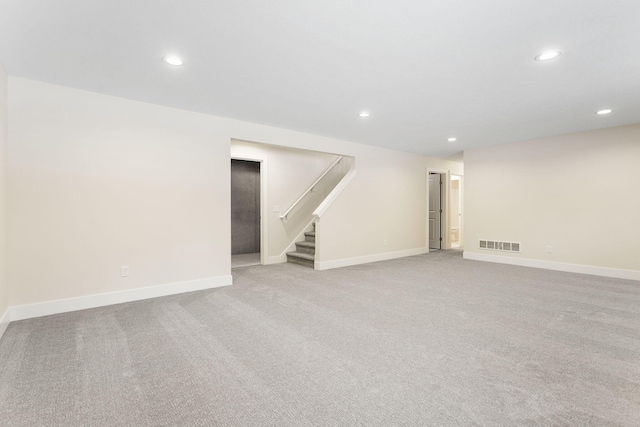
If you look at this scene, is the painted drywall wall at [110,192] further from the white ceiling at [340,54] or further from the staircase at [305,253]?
the staircase at [305,253]

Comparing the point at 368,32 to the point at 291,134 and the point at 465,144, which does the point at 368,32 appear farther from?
the point at 465,144

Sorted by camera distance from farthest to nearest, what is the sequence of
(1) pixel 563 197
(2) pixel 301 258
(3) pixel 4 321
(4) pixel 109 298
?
(2) pixel 301 258, (1) pixel 563 197, (4) pixel 109 298, (3) pixel 4 321

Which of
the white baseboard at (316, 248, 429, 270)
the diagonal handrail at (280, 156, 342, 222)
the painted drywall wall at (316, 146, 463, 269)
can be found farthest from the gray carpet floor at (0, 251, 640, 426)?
the diagonal handrail at (280, 156, 342, 222)

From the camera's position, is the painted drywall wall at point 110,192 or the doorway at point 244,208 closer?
the painted drywall wall at point 110,192

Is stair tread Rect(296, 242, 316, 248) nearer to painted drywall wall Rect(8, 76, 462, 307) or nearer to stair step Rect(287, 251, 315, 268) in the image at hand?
stair step Rect(287, 251, 315, 268)

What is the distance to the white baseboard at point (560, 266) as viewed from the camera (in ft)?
16.1

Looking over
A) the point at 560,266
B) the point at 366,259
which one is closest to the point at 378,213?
the point at 366,259

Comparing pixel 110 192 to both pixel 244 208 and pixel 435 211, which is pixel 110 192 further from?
pixel 435 211

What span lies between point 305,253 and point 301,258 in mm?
321

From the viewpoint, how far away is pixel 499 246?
6.42m

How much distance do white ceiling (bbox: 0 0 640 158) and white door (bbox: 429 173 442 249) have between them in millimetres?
4272

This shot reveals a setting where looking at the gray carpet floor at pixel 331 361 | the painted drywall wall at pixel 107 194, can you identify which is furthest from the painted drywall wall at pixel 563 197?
the painted drywall wall at pixel 107 194

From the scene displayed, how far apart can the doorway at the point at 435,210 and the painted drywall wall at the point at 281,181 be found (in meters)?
3.68

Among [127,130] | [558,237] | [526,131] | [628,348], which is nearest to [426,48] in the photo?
[628,348]
